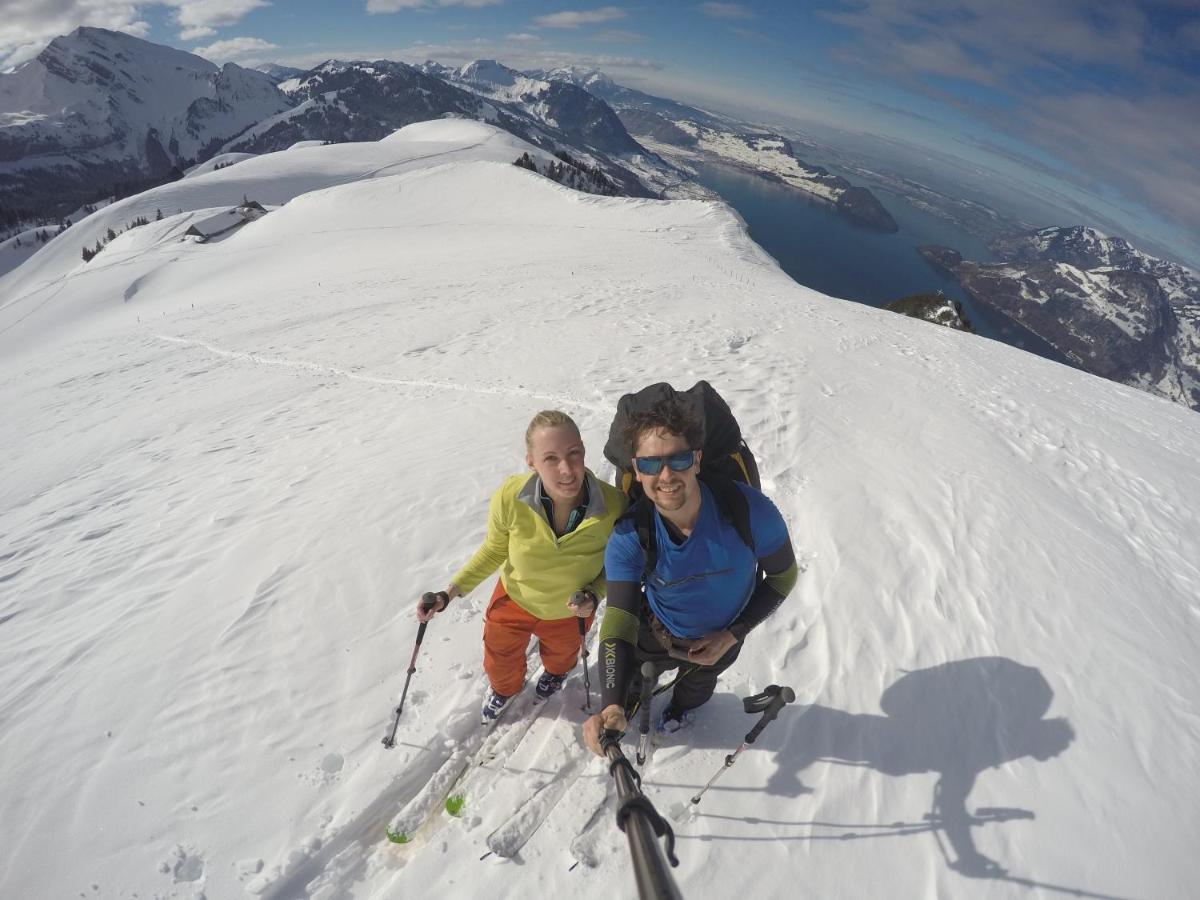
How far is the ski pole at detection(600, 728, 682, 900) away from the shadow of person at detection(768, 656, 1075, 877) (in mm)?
1828

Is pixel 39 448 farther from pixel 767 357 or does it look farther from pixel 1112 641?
pixel 1112 641

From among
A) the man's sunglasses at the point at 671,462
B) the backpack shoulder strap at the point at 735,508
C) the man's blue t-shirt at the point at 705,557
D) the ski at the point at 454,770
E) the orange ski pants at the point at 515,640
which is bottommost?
the ski at the point at 454,770

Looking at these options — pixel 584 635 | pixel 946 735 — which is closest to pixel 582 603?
pixel 584 635

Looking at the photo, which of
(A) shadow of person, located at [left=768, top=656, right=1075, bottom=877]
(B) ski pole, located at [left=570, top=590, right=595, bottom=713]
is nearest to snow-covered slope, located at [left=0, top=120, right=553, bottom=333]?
(B) ski pole, located at [left=570, top=590, right=595, bottom=713]

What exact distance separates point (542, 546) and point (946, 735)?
3.38 meters

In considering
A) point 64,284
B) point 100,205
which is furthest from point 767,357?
point 100,205

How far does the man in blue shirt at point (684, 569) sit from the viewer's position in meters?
2.68

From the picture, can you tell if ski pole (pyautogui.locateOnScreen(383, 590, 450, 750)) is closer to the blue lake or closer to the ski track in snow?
the ski track in snow

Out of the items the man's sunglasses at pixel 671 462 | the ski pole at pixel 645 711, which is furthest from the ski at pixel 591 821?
the man's sunglasses at pixel 671 462

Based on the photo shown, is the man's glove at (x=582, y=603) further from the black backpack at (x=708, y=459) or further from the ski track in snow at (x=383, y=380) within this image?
the ski track in snow at (x=383, y=380)

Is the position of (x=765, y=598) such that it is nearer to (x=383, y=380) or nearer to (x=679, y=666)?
(x=679, y=666)

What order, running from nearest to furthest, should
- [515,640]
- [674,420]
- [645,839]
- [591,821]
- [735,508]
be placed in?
[645,839] → [674,420] → [735,508] → [591,821] → [515,640]

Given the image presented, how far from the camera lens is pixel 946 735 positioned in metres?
3.99

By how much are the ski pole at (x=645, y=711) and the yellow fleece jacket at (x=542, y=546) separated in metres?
0.63
